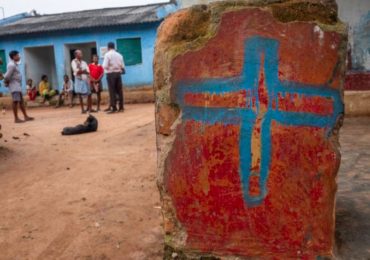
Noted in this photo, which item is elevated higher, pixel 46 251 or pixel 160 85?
pixel 160 85

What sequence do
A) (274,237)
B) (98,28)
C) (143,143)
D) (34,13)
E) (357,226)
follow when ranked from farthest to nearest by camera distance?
(34,13), (98,28), (143,143), (357,226), (274,237)

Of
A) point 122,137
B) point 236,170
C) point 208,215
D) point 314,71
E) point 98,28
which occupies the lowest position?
point 122,137

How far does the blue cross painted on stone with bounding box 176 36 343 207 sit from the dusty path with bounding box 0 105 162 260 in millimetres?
966

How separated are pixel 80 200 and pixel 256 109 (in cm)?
235

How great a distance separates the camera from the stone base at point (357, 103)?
7.16 meters

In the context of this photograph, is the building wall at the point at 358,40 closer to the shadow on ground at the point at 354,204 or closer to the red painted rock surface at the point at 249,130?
the shadow on ground at the point at 354,204

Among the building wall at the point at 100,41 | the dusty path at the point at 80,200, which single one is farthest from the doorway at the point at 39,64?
the dusty path at the point at 80,200

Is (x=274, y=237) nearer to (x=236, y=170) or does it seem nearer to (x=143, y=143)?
(x=236, y=170)

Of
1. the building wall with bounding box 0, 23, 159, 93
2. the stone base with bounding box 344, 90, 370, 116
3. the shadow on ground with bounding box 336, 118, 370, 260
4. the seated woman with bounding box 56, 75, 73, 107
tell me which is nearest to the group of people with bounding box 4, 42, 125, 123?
the seated woman with bounding box 56, 75, 73, 107

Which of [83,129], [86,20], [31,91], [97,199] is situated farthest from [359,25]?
[31,91]

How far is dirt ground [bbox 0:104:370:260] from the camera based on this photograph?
275cm

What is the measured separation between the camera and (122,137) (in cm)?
706

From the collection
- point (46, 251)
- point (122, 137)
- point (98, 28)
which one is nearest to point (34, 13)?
point (98, 28)

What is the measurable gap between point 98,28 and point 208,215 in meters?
15.9
